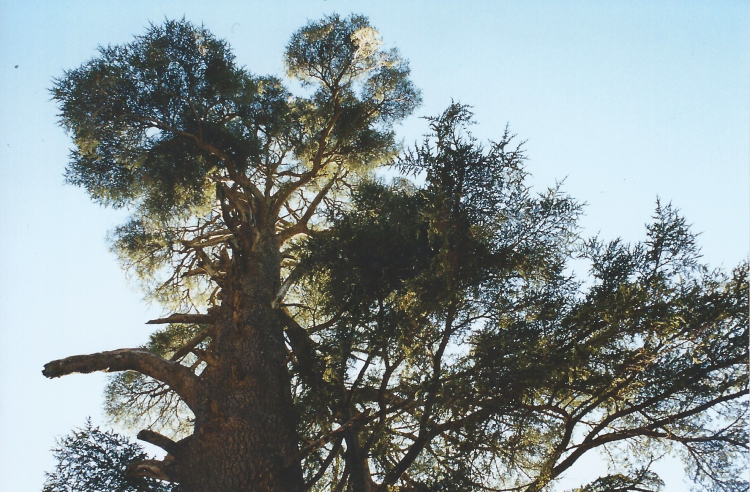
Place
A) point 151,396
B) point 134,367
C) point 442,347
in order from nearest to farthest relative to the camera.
Result: point 442,347 < point 134,367 < point 151,396

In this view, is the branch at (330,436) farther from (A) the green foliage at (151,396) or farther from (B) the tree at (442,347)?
(A) the green foliage at (151,396)

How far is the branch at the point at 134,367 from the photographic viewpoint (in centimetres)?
578

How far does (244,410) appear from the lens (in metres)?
5.61

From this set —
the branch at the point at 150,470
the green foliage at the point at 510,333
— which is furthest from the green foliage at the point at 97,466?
the green foliage at the point at 510,333

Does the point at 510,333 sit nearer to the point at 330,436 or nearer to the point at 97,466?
the point at 330,436

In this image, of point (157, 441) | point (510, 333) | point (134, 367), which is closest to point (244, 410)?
point (157, 441)

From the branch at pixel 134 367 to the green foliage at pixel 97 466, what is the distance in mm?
591

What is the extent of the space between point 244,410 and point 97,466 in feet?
5.38

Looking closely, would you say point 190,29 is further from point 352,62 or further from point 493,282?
point 493,282

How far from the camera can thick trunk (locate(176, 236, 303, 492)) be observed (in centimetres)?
516

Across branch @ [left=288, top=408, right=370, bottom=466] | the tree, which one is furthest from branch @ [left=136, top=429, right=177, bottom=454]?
branch @ [left=288, top=408, right=370, bottom=466]

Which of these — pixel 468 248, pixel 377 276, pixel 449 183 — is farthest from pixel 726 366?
pixel 377 276

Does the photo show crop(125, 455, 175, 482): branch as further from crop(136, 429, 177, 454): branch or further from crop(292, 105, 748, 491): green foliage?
crop(292, 105, 748, 491): green foliage

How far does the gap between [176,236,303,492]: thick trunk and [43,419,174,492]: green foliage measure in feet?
1.69
